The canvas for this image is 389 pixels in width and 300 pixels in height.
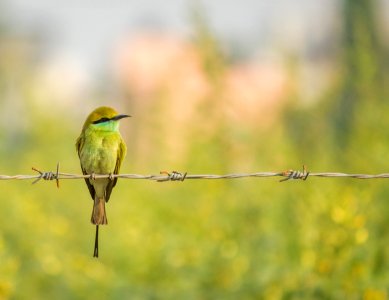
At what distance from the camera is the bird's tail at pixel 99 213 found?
3409 millimetres

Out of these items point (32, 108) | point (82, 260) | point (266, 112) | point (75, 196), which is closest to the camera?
point (82, 260)

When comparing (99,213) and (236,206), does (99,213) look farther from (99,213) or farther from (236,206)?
(236,206)

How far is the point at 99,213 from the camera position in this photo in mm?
3459

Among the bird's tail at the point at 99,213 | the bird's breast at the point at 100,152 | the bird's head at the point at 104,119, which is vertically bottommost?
the bird's tail at the point at 99,213

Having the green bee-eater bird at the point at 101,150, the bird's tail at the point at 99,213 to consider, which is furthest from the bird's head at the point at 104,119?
the bird's tail at the point at 99,213

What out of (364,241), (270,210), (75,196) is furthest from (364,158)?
(75,196)

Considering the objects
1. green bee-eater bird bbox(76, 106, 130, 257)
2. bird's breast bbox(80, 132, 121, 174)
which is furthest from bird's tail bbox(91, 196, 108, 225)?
bird's breast bbox(80, 132, 121, 174)

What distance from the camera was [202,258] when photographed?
5621 millimetres

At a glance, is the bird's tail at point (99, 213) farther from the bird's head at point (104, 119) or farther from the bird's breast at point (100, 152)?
the bird's head at point (104, 119)

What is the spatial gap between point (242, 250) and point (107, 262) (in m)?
2.03

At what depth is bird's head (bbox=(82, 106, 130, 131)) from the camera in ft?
11.3

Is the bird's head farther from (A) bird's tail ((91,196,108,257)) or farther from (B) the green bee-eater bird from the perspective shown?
(A) bird's tail ((91,196,108,257))

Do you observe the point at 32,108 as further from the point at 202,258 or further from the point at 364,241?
the point at 364,241

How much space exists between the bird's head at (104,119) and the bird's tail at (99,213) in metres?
0.27
